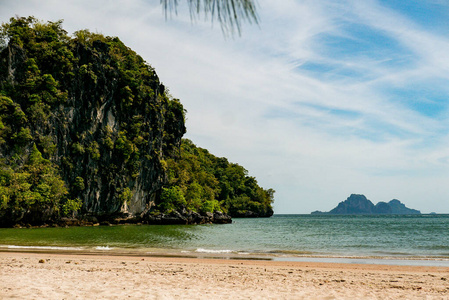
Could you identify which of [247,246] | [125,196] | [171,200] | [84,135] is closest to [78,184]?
[84,135]

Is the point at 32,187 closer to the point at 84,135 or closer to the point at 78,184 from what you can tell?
the point at 78,184

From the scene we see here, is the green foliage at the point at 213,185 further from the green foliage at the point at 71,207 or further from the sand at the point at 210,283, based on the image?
the sand at the point at 210,283

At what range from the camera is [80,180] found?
1842 inches

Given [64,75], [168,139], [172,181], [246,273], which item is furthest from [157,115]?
[246,273]

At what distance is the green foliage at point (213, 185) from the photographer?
2575 inches

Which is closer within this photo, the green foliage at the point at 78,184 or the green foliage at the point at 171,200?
the green foliage at the point at 78,184

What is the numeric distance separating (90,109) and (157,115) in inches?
556

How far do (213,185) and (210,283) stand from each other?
69921 millimetres

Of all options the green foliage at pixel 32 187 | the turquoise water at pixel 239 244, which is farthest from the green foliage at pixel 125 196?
the turquoise water at pixel 239 244

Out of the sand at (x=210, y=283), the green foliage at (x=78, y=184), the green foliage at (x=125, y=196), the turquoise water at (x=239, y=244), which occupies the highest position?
the green foliage at (x=78, y=184)

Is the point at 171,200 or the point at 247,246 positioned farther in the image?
the point at 171,200

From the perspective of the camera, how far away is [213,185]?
79.1 meters

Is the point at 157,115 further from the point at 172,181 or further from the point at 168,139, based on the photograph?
the point at 172,181

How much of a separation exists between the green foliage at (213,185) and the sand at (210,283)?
1972 inches
